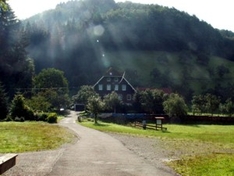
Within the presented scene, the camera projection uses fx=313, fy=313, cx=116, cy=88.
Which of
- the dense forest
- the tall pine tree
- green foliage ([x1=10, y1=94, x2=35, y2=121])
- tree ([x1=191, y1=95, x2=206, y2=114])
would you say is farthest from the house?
green foliage ([x1=10, y1=94, x2=35, y2=121])

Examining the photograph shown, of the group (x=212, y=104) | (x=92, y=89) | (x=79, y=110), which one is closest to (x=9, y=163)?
(x=212, y=104)

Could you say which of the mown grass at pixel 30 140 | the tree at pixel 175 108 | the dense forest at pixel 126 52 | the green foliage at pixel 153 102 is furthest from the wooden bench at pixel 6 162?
the dense forest at pixel 126 52

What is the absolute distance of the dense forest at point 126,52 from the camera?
111000 millimetres

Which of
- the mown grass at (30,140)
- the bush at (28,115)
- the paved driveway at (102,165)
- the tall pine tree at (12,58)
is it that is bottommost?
the paved driveway at (102,165)

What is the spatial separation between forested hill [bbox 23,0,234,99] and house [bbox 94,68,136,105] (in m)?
31.2

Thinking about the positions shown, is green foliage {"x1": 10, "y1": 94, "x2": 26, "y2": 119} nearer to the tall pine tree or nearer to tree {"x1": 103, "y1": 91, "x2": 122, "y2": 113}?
tree {"x1": 103, "y1": 91, "x2": 122, "y2": 113}

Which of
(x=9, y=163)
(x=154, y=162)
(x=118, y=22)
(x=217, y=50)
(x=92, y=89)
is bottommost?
(x=154, y=162)

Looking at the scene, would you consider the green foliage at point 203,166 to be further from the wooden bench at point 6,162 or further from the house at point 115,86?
the house at point 115,86

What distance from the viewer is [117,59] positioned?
15850 cm

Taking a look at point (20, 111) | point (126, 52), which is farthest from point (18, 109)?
point (126, 52)

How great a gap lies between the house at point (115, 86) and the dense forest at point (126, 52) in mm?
25229

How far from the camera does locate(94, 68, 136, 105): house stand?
102125 millimetres

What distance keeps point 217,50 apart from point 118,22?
61.9 m

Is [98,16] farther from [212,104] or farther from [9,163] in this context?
[9,163]
